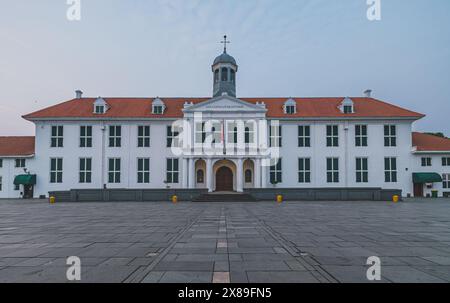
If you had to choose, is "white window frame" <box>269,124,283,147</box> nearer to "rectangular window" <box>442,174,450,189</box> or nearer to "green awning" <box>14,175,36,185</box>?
"rectangular window" <box>442,174,450,189</box>

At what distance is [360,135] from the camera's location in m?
36.8

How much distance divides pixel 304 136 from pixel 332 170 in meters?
5.27

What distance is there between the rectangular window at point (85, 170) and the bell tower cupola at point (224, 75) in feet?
58.6

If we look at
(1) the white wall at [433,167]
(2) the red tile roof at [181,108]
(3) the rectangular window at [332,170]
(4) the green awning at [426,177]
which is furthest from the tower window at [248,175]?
(1) the white wall at [433,167]

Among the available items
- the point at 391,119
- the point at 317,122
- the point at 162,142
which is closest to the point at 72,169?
the point at 162,142

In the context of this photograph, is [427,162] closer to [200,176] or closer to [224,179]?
[224,179]

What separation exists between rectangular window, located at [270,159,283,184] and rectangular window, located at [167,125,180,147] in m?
12.0

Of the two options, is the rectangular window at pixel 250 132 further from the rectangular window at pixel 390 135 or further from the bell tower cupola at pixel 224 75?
the rectangular window at pixel 390 135

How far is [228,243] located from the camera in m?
8.75

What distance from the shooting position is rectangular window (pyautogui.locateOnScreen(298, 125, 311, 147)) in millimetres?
36938
